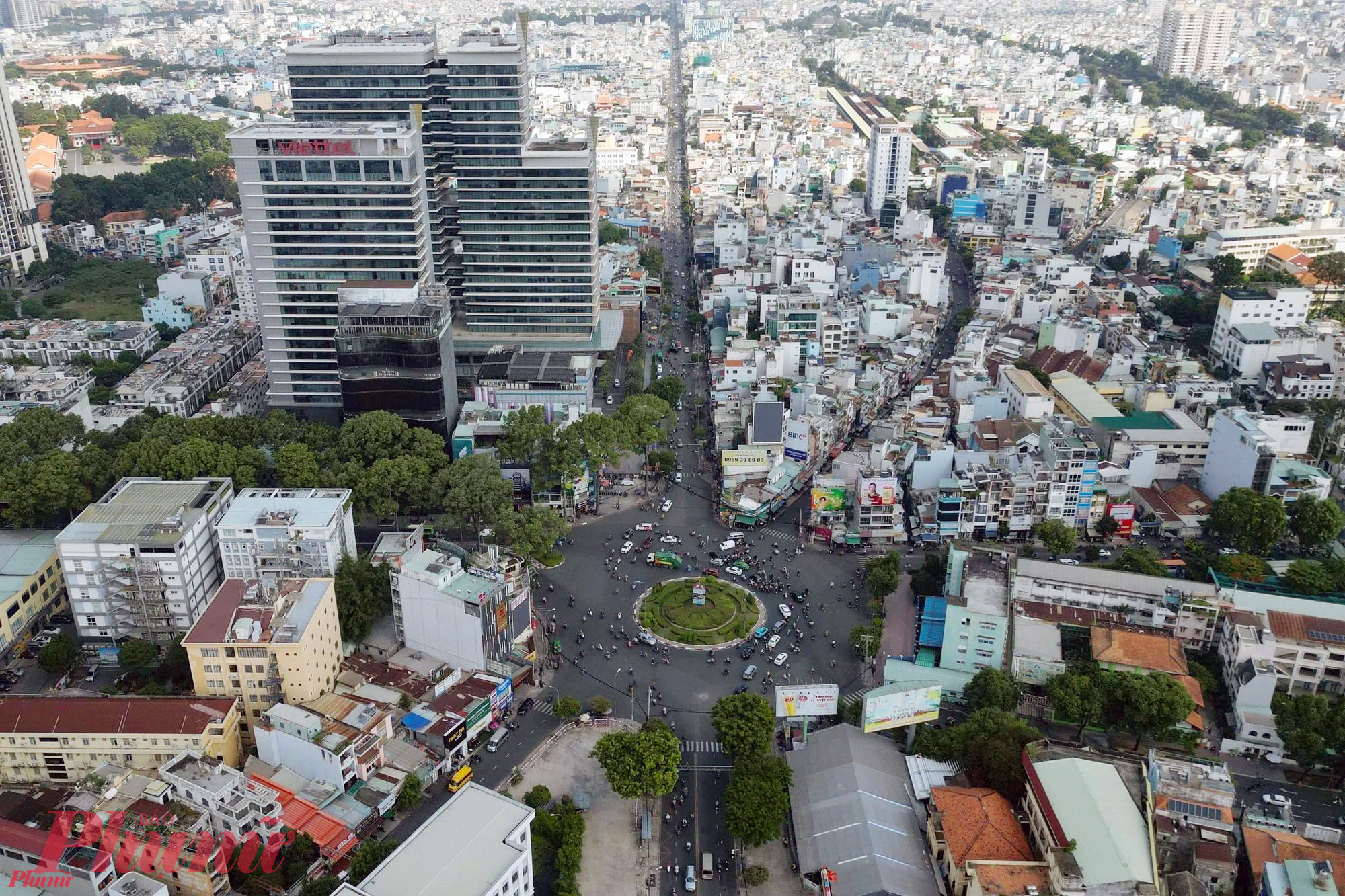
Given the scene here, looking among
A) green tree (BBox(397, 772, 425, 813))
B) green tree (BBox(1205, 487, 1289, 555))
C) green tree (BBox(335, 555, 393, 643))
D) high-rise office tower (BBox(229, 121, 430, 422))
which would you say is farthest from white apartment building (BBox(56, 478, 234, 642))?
green tree (BBox(1205, 487, 1289, 555))

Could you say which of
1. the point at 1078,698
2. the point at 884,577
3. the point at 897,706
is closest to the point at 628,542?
the point at 884,577

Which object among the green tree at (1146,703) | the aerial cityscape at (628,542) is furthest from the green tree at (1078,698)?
the green tree at (1146,703)

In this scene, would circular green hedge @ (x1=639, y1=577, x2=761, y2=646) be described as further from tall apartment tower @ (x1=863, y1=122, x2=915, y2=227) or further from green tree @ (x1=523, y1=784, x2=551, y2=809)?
tall apartment tower @ (x1=863, y1=122, x2=915, y2=227)

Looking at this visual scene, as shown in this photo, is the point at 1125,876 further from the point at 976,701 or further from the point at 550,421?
the point at 550,421

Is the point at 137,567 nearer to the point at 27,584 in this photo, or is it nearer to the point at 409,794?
the point at 27,584

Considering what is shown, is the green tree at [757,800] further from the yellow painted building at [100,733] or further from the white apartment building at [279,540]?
the white apartment building at [279,540]

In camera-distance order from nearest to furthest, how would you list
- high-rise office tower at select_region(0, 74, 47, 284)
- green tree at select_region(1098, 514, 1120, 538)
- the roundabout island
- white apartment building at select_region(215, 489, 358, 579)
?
white apartment building at select_region(215, 489, 358, 579) → the roundabout island → green tree at select_region(1098, 514, 1120, 538) → high-rise office tower at select_region(0, 74, 47, 284)
